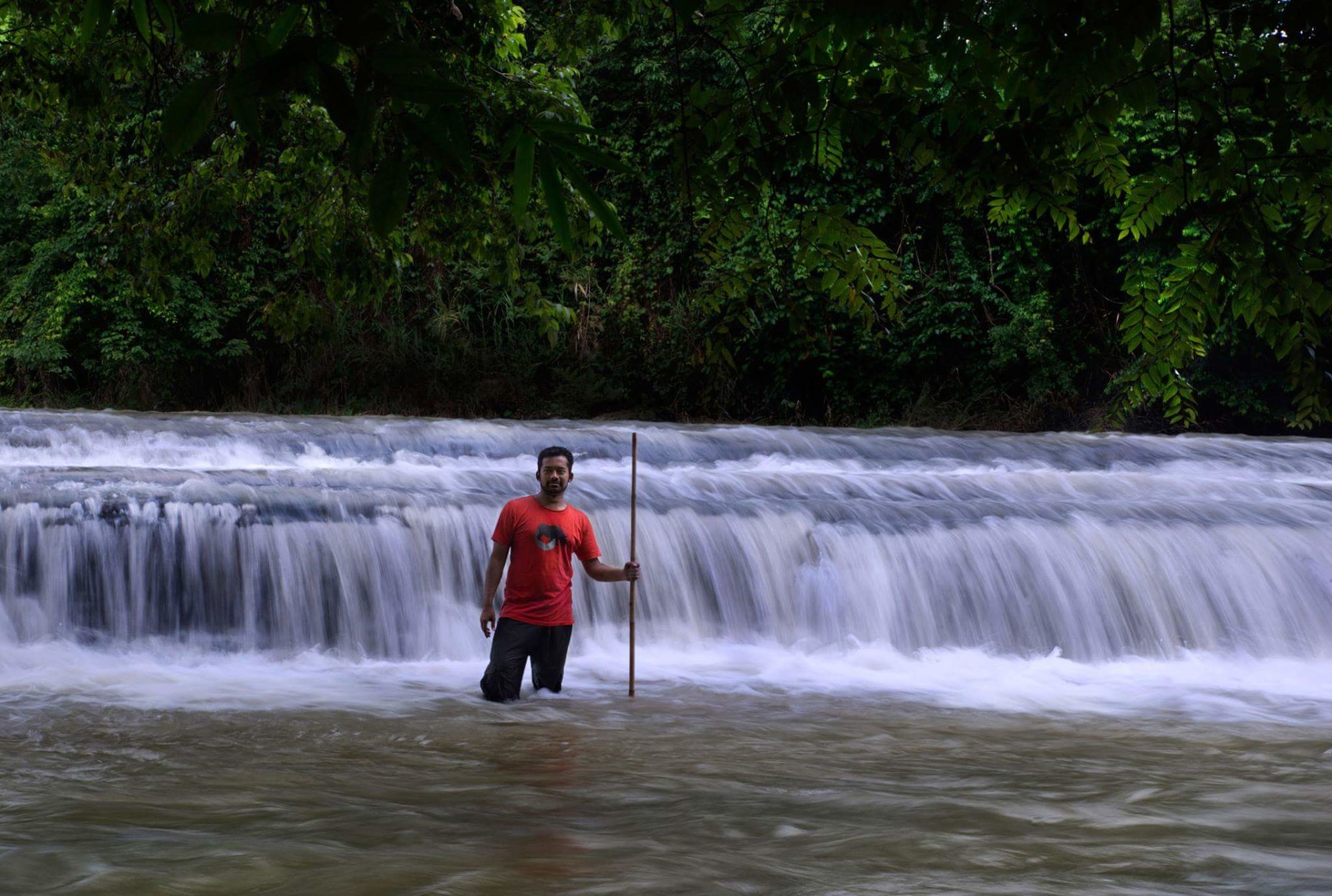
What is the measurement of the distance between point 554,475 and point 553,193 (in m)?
5.17

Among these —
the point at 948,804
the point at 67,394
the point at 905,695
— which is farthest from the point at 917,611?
the point at 67,394

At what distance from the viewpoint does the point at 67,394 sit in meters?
26.0

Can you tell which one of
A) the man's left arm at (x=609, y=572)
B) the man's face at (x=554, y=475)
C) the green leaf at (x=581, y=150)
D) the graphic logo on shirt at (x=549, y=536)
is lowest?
the man's left arm at (x=609, y=572)

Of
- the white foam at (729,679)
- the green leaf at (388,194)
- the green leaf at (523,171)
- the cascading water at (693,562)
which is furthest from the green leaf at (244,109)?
the cascading water at (693,562)

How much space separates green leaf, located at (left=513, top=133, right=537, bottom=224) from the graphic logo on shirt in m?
5.14

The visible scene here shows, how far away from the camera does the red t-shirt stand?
737cm

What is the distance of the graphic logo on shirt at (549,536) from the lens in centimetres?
733

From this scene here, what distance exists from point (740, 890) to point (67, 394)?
25510 millimetres

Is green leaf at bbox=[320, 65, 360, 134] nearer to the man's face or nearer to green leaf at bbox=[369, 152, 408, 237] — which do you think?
green leaf at bbox=[369, 152, 408, 237]

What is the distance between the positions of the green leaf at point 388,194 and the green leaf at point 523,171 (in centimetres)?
19

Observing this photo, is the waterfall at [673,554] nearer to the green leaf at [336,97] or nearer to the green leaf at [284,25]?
the green leaf at [284,25]

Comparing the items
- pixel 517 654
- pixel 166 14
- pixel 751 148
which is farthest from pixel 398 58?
pixel 517 654

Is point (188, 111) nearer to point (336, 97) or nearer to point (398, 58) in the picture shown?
point (336, 97)

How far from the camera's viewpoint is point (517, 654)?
7484 millimetres
